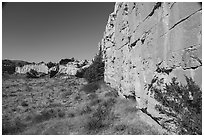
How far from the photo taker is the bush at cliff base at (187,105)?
403cm

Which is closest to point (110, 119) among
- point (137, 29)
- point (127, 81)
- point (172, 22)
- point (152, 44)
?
point (127, 81)

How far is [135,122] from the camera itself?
698cm

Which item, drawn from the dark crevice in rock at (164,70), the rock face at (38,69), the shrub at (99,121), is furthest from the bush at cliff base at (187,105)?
the rock face at (38,69)

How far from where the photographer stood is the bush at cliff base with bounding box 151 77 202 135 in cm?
403

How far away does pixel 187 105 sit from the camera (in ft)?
13.9

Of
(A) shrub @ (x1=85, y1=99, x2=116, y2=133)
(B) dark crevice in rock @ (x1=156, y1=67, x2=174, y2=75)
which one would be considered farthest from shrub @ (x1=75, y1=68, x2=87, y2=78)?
(B) dark crevice in rock @ (x1=156, y1=67, x2=174, y2=75)

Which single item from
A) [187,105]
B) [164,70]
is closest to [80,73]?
[164,70]

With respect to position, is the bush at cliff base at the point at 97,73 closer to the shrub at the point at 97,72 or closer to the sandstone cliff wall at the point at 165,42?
the shrub at the point at 97,72

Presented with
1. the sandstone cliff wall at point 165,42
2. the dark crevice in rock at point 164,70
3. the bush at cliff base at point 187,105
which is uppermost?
the sandstone cliff wall at point 165,42

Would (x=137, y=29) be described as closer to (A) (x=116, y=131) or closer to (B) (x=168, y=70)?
(B) (x=168, y=70)

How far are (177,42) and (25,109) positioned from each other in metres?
10.1

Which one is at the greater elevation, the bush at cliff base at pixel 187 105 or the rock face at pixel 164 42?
the rock face at pixel 164 42

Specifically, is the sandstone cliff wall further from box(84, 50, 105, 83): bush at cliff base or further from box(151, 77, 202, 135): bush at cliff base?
box(84, 50, 105, 83): bush at cliff base

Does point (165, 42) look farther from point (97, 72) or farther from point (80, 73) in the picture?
point (80, 73)
